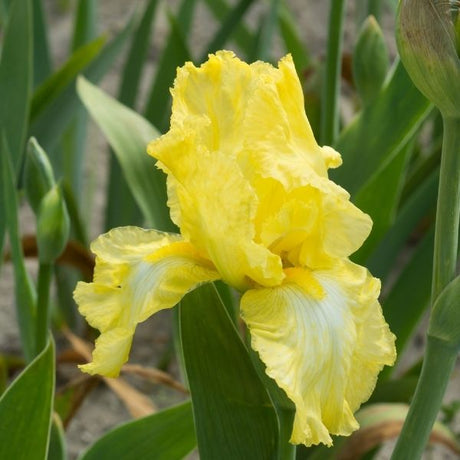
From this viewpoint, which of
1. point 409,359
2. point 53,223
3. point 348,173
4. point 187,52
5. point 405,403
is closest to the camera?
point 53,223

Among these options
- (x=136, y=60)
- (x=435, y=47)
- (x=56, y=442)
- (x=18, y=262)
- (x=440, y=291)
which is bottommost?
(x=56, y=442)

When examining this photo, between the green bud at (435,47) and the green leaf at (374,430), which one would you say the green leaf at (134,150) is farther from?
the green bud at (435,47)

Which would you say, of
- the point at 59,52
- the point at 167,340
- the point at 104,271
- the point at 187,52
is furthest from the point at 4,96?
the point at 59,52

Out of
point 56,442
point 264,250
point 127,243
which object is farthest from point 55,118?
point 264,250

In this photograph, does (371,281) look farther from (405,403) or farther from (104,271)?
(405,403)

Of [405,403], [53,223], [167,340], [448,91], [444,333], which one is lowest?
[167,340]

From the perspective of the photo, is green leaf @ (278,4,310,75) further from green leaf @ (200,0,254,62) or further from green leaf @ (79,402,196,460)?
green leaf @ (79,402,196,460)

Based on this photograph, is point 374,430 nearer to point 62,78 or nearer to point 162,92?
point 62,78
